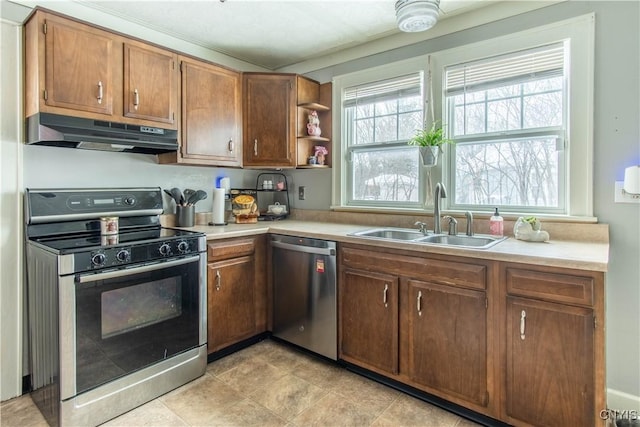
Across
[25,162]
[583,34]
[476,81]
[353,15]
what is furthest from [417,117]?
[25,162]

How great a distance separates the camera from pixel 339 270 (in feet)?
7.70

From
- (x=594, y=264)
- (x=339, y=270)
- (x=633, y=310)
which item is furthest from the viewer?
(x=339, y=270)

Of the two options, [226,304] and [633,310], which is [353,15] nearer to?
[226,304]

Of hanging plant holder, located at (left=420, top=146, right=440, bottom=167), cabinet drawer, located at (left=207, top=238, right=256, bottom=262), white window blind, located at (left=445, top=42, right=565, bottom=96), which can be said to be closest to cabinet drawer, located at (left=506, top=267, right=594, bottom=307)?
hanging plant holder, located at (left=420, top=146, right=440, bottom=167)

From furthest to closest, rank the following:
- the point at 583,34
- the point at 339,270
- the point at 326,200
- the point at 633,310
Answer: the point at 326,200 → the point at 339,270 → the point at 583,34 → the point at 633,310

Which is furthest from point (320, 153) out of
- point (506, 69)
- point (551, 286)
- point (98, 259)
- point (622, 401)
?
point (622, 401)

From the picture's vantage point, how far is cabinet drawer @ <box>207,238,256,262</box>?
95.4 inches

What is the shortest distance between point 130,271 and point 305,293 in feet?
3.73

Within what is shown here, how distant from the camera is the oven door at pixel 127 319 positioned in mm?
1732

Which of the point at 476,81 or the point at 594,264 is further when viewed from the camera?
the point at 476,81

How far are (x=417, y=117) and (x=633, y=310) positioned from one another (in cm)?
178

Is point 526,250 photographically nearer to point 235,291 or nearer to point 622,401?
point 622,401

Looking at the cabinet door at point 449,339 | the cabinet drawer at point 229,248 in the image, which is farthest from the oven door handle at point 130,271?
the cabinet door at point 449,339

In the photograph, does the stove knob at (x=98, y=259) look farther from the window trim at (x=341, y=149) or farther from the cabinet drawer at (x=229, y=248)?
the window trim at (x=341, y=149)
